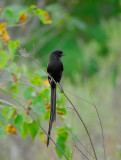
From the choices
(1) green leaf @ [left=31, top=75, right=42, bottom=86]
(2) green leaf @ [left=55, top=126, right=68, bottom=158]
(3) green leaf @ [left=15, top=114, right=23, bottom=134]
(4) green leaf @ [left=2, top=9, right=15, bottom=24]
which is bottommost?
(3) green leaf @ [left=15, top=114, right=23, bottom=134]

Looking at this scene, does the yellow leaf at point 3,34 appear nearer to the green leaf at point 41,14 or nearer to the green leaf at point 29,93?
the green leaf at point 41,14

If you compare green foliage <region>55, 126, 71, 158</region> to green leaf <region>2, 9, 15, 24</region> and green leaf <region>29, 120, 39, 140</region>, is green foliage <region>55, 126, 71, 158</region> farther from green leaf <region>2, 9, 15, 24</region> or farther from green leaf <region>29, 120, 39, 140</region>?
green leaf <region>2, 9, 15, 24</region>

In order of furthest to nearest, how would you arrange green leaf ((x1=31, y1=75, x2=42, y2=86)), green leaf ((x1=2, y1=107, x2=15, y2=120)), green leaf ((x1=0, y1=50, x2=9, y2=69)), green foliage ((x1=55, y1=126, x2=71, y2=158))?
green leaf ((x1=31, y1=75, x2=42, y2=86)) < green leaf ((x1=0, y1=50, x2=9, y2=69)) < green foliage ((x1=55, y1=126, x2=71, y2=158)) < green leaf ((x1=2, y1=107, x2=15, y2=120))

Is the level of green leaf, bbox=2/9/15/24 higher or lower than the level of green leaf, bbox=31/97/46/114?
higher

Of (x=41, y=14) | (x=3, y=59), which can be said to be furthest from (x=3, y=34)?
(x=41, y=14)

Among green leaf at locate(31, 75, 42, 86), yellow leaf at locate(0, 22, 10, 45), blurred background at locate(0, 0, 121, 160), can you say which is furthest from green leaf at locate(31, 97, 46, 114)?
blurred background at locate(0, 0, 121, 160)

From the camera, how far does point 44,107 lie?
335 cm

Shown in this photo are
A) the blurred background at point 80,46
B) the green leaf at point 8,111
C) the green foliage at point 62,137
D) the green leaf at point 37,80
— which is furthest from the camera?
the blurred background at point 80,46

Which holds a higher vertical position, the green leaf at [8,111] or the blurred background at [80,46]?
the blurred background at [80,46]

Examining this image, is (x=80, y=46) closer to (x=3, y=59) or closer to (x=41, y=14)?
(x=41, y=14)

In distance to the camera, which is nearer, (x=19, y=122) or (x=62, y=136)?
(x=19, y=122)

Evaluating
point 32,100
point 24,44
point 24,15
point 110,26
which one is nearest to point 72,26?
point 24,44

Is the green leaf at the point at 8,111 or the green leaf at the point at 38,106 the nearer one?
the green leaf at the point at 8,111

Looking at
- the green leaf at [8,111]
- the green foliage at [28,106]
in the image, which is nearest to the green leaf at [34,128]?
the green foliage at [28,106]
